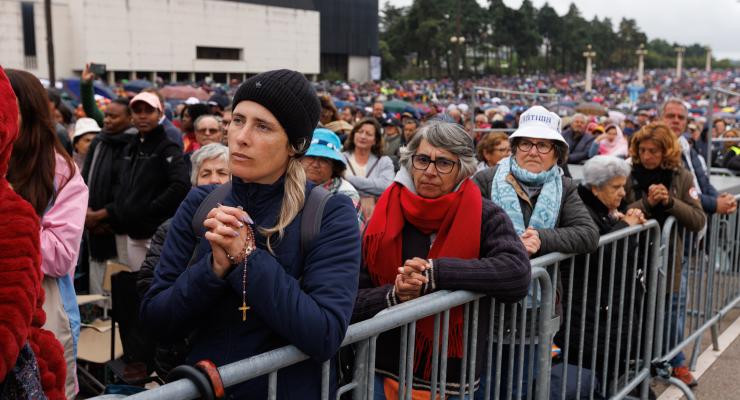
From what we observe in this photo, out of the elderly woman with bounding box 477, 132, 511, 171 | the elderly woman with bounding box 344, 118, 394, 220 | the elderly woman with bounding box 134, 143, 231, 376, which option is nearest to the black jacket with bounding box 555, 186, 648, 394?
the elderly woman with bounding box 134, 143, 231, 376

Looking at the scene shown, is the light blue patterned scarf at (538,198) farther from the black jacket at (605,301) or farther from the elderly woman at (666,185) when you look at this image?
the elderly woman at (666,185)

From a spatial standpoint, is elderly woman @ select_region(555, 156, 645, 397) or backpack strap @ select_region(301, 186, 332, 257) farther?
elderly woman @ select_region(555, 156, 645, 397)

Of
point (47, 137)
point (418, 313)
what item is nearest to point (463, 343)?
point (418, 313)

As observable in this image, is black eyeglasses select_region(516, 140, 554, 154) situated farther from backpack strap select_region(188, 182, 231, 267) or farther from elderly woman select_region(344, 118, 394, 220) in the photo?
elderly woman select_region(344, 118, 394, 220)

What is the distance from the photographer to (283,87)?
2.08m

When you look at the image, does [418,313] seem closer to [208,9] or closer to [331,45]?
[208,9]

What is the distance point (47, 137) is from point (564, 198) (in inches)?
99.8

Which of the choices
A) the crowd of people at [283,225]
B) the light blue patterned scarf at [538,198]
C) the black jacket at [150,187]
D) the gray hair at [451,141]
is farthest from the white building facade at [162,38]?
the gray hair at [451,141]

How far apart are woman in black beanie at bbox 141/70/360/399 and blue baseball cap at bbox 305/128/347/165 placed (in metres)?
2.51

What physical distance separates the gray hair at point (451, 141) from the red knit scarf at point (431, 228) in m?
0.08

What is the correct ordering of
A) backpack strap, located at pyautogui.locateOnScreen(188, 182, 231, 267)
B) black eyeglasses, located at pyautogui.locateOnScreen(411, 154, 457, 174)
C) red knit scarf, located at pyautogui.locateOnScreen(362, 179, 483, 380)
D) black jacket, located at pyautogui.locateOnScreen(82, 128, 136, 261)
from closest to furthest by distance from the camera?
backpack strap, located at pyautogui.locateOnScreen(188, 182, 231, 267) → red knit scarf, located at pyautogui.locateOnScreen(362, 179, 483, 380) → black eyeglasses, located at pyautogui.locateOnScreen(411, 154, 457, 174) → black jacket, located at pyautogui.locateOnScreen(82, 128, 136, 261)

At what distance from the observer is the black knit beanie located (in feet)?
6.82

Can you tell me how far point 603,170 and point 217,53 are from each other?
2915 inches

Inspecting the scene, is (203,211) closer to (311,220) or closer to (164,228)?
(311,220)
